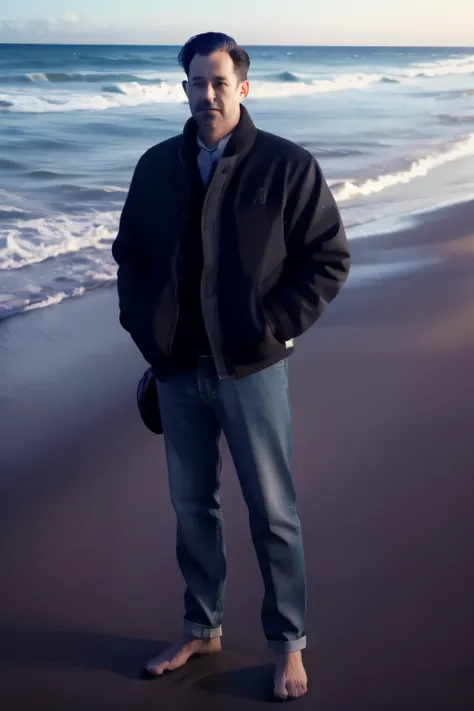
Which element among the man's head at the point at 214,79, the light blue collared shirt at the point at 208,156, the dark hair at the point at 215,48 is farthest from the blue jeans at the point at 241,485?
the dark hair at the point at 215,48

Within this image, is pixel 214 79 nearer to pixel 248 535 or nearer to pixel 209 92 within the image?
pixel 209 92

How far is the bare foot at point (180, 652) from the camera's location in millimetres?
2348

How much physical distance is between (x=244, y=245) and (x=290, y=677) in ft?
3.57

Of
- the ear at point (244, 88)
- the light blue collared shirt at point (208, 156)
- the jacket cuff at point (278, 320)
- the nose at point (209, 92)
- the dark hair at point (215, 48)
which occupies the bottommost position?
the jacket cuff at point (278, 320)

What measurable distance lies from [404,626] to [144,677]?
2.35ft

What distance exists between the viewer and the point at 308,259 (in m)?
2.12

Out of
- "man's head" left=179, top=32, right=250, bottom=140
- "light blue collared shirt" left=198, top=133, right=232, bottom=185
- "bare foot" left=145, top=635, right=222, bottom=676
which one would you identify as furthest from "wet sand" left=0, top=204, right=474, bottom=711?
"man's head" left=179, top=32, right=250, bottom=140

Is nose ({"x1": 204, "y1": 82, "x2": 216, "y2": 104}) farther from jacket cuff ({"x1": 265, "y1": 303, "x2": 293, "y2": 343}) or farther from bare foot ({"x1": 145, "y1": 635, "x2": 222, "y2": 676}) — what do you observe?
bare foot ({"x1": 145, "y1": 635, "x2": 222, "y2": 676})

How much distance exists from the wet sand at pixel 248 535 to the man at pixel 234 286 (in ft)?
0.82

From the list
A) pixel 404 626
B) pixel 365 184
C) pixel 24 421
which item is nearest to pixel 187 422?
pixel 404 626

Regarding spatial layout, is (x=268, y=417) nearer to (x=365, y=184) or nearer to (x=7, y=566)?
(x=7, y=566)

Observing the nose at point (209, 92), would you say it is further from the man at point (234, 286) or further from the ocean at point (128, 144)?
the ocean at point (128, 144)

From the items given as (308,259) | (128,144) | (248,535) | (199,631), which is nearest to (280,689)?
(199,631)

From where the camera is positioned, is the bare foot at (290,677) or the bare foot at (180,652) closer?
the bare foot at (290,677)
